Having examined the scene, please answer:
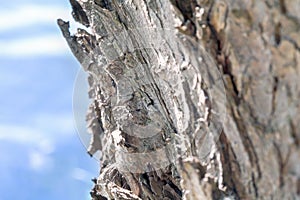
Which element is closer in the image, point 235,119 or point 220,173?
point 235,119

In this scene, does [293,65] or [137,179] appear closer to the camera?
[293,65]

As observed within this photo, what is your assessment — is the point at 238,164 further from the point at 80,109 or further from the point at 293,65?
the point at 80,109

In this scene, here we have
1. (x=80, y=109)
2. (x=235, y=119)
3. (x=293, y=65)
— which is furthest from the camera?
(x=80, y=109)

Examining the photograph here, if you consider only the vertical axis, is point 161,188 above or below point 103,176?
below

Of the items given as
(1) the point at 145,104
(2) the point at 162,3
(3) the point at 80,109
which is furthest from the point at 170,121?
(3) the point at 80,109

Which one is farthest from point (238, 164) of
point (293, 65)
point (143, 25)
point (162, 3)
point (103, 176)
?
point (103, 176)

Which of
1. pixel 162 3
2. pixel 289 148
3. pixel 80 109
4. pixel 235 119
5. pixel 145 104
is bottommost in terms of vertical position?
pixel 289 148

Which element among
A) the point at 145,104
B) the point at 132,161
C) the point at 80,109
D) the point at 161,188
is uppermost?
the point at 80,109

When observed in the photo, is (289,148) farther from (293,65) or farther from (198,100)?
(198,100)

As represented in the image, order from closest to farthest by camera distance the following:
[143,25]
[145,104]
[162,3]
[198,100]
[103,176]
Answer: [198,100]
[162,3]
[143,25]
[145,104]
[103,176]
